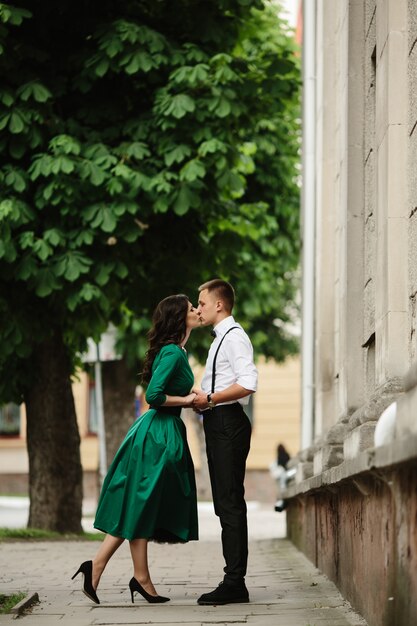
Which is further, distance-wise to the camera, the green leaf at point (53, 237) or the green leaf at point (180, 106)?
the green leaf at point (180, 106)

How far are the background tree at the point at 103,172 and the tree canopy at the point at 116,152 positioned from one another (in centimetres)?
2

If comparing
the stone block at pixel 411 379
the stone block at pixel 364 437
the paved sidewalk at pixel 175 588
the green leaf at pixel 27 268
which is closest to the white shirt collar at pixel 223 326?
the stone block at pixel 364 437

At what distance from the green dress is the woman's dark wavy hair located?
82 millimetres

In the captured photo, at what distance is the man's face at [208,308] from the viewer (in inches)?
336

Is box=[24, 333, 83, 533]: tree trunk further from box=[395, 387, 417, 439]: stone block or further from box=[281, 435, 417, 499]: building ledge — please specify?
box=[395, 387, 417, 439]: stone block

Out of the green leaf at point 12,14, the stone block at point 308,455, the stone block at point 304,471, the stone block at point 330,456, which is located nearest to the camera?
the stone block at point 330,456

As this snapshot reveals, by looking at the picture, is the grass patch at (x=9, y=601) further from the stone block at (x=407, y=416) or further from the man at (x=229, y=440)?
the stone block at (x=407, y=416)

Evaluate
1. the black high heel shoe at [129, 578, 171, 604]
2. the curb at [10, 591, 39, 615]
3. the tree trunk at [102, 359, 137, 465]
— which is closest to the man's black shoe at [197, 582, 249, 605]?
the black high heel shoe at [129, 578, 171, 604]

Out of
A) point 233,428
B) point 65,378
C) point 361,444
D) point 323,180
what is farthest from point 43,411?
point 361,444

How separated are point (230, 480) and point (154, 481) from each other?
468 millimetres

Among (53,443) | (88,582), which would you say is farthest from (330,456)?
(53,443)

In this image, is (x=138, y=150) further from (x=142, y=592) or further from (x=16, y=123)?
(x=142, y=592)

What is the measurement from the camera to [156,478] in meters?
8.12

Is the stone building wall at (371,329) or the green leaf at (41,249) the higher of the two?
the green leaf at (41,249)
